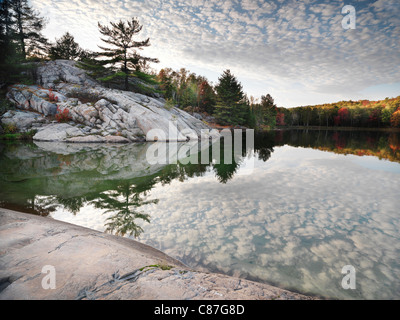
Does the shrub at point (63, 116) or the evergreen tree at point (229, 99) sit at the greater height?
the evergreen tree at point (229, 99)

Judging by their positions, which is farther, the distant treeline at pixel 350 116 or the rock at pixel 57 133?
the distant treeline at pixel 350 116

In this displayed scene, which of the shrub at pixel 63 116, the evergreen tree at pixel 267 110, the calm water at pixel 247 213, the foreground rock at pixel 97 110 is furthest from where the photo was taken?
the evergreen tree at pixel 267 110

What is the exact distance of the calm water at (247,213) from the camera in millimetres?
4305

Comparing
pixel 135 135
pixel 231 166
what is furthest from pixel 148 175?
pixel 135 135

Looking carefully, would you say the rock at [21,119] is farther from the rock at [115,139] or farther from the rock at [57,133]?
the rock at [115,139]

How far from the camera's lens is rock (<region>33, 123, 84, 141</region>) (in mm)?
24375

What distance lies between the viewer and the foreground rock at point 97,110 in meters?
26.5

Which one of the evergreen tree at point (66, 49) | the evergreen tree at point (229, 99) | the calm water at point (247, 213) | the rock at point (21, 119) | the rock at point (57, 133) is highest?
the evergreen tree at point (66, 49)

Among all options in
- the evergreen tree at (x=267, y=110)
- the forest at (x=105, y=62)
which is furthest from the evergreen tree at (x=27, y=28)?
the evergreen tree at (x=267, y=110)

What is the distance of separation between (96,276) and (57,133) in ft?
90.5

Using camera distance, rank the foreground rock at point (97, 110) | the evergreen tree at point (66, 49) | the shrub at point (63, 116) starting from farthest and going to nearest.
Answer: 1. the evergreen tree at point (66, 49)
2. the foreground rock at point (97, 110)
3. the shrub at point (63, 116)

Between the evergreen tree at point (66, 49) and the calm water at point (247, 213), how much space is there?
3666 centimetres

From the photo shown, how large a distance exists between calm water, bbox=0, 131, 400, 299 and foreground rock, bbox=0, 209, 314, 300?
111 cm

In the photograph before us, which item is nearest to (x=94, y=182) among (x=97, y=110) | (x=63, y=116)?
(x=97, y=110)
